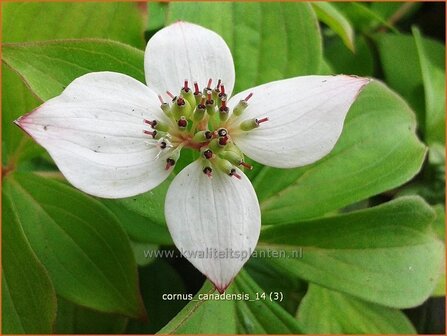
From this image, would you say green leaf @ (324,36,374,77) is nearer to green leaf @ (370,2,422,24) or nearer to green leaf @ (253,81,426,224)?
green leaf @ (370,2,422,24)

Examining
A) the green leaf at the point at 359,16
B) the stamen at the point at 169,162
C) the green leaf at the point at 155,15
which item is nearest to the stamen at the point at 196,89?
the stamen at the point at 169,162

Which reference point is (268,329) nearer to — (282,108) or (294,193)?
(294,193)

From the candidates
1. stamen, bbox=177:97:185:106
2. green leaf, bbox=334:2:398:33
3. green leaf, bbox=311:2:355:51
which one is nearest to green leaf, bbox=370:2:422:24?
green leaf, bbox=334:2:398:33

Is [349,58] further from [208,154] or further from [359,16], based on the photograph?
[208,154]

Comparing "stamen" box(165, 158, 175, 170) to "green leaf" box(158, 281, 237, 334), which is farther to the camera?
"green leaf" box(158, 281, 237, 334)

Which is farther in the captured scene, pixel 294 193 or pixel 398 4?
pixel 398 4

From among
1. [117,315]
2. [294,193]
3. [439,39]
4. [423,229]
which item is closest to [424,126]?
[439,39]
